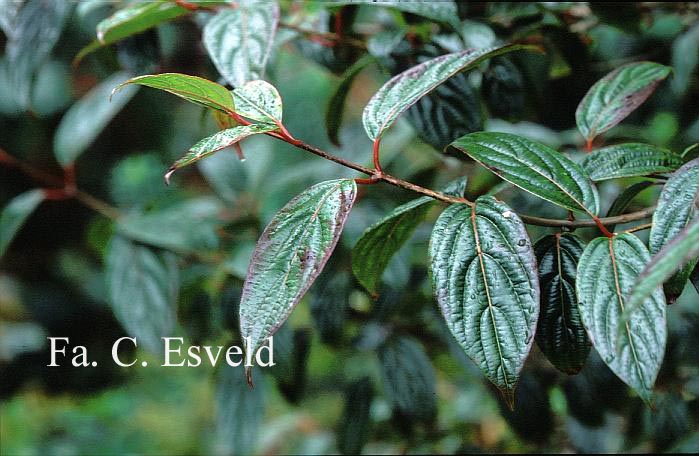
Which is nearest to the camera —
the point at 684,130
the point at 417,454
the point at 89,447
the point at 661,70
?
the point at 661,70

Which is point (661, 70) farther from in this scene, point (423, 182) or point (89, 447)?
point (89, 447)

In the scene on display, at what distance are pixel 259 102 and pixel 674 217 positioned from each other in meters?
0.30

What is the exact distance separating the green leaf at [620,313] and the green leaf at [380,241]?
0.43ft

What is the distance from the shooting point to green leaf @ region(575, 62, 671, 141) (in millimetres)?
642

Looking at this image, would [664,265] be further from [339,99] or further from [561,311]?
[339,99]

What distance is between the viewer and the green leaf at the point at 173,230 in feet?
3.02

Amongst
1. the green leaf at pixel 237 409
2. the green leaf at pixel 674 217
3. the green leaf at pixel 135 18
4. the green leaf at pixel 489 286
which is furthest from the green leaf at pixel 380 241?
the green leaf at pixel 237 409

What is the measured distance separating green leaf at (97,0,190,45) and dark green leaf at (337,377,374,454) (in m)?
0.56

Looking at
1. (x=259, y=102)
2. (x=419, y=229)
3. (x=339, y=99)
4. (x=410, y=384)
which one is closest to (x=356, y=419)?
(x=410, y=384)

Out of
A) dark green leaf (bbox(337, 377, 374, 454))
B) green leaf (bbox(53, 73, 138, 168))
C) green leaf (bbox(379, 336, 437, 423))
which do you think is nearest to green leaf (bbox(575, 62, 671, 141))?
green leaf (bbox(379, 336, 437, 423))

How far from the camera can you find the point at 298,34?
848 millimetres

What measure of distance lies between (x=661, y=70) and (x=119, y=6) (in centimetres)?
66

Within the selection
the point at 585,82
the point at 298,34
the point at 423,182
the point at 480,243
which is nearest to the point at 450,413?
the point at 423,182

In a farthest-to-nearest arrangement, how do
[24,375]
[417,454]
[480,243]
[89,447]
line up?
[24,375] → [89,447] → [417,454] → [480,243]
